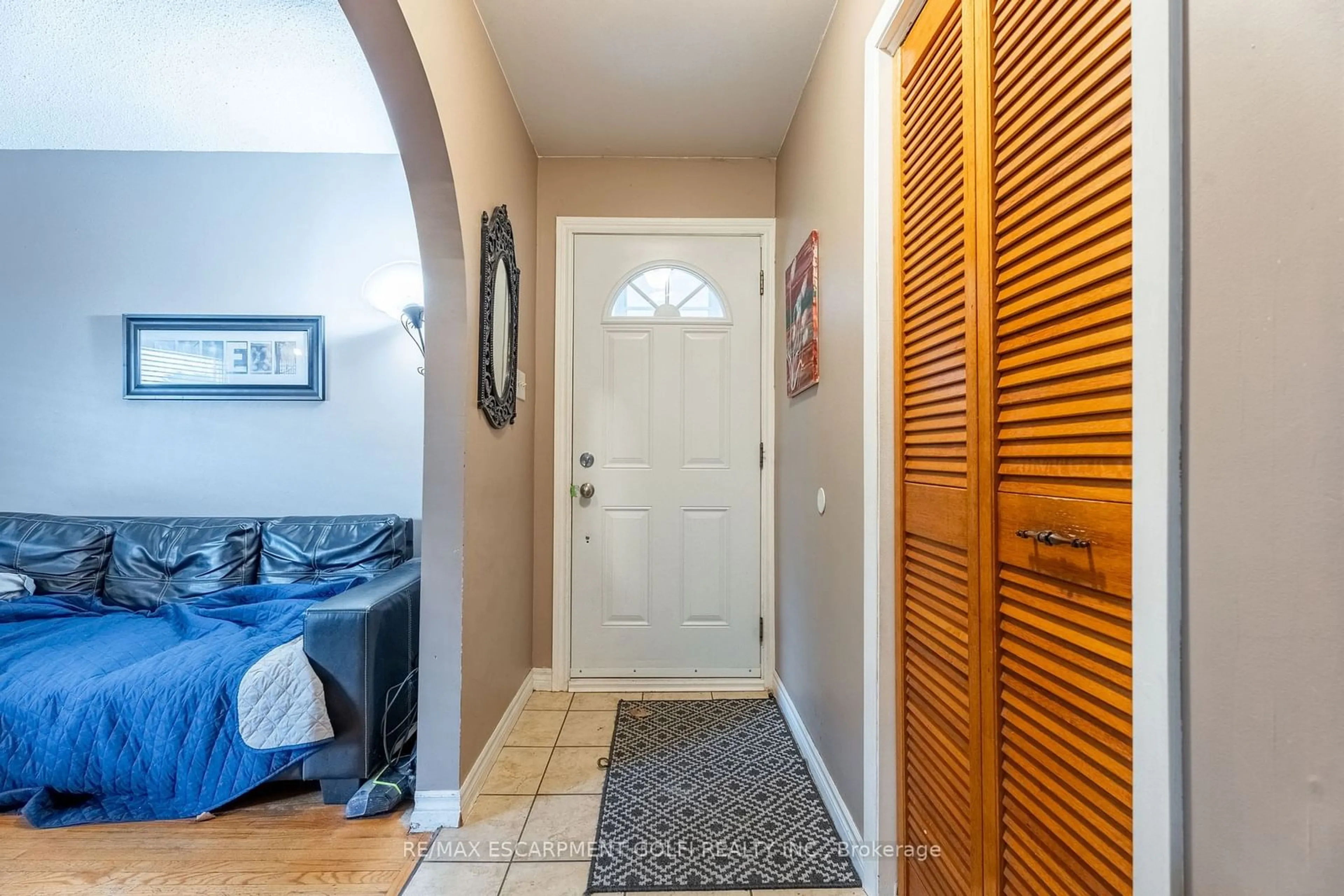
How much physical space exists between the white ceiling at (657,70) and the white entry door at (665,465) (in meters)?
0.42

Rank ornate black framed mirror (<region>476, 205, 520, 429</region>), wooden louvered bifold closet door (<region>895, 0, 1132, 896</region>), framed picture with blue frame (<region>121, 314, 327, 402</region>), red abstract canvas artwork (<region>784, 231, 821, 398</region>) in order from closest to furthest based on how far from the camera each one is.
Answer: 1. wooden louvered bifold closet door (<region>895, 0, 1132, 896</region>)
2. ornate black framed mirror (<region>476, 205, 520, 429</region>)
3. red abstract canvas artwork (<region>784, 231, 821, 398</region>)
4. framed picture with blue frame (<region>121, 314, 327, 402</region>)

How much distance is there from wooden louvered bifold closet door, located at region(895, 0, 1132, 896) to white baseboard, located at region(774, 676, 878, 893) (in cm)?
15

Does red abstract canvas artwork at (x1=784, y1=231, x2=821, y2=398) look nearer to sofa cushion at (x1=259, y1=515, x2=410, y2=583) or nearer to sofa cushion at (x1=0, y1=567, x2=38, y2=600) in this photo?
sofa cushion at (x1=259, y1=515, x2=410, y2=583)

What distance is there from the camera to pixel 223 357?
9.00 feet

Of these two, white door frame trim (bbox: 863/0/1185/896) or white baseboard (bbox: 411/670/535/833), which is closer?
white door frame trim (bbox: 863/0/1185/896)

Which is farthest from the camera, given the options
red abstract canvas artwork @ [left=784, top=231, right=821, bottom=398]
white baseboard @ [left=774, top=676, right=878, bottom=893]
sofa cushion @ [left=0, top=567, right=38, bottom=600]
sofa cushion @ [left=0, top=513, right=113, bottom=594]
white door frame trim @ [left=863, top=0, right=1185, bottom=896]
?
sofa cushion @ [left=0, top=513, right=113, bottom=594]

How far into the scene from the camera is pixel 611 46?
1940 mm

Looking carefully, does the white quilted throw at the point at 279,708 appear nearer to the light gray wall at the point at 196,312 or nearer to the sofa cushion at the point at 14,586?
the light gray wall at the point at 196,312

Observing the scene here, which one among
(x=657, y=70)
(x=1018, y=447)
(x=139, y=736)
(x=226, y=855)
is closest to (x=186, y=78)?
(x=657, y=70)

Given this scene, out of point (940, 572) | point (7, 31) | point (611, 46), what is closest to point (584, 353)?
point (611, 46)

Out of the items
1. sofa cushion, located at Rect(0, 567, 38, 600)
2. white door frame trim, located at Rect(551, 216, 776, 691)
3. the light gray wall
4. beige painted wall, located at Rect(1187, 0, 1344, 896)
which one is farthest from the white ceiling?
sofa cushion, located at Rect(0, 567, 38, 600)

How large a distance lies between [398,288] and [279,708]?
176 cm

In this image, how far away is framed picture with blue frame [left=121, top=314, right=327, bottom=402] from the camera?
2730 millimetres

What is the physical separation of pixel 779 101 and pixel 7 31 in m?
2.66
